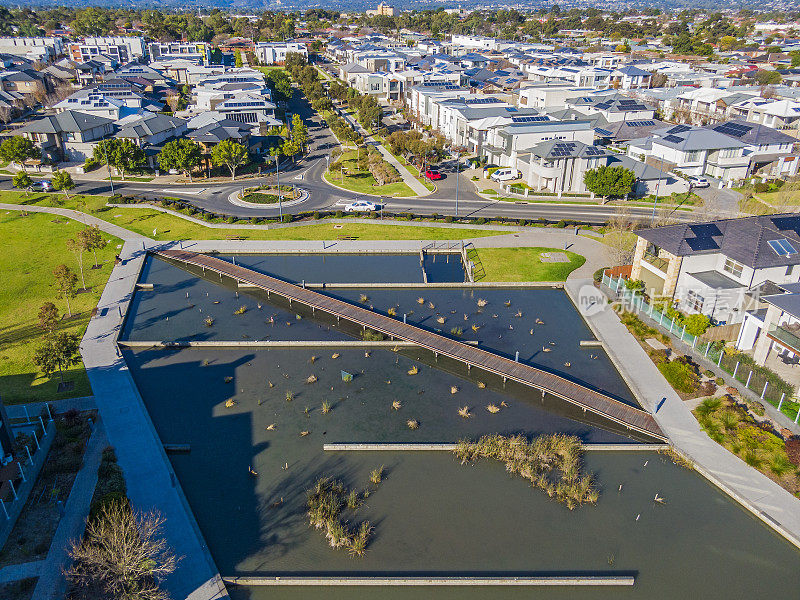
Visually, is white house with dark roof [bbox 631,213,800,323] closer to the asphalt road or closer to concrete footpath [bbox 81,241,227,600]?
the asphalt road

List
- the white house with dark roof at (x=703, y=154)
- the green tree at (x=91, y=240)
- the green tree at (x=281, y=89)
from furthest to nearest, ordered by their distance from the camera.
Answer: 1. the green tree at (x=281, y=89)
2. the white house with dark roof at (x=703, y=154)
3. the green tree at (x=91, y=240)

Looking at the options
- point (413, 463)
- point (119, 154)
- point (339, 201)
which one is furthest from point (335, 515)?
point (119, 154)

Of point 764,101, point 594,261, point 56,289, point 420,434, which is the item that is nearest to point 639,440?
point 420,434

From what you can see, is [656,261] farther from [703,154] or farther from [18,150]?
[18,150]

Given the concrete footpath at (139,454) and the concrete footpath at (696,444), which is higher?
the concrete footpath at (139,454)

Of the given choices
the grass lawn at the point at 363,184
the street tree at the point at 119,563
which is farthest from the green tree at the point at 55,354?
the grass lawn at the point at 363,184

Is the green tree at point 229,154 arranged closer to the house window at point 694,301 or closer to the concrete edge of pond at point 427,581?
the house window at point 694,301
